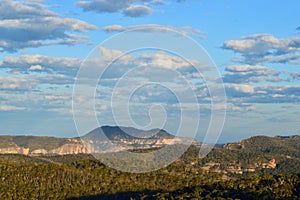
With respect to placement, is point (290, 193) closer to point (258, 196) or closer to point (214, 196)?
point (258, 196)

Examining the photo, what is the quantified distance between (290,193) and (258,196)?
10.2m

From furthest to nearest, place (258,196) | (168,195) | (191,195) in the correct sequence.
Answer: (168,195) < (191,195) < (258,196)

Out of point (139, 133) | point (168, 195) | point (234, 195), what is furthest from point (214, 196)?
point (139, 133)

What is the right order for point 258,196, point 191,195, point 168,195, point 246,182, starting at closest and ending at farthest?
point 258,196
point 191,195
point 168,195
point 246,182

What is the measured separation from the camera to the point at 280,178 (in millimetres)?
185625

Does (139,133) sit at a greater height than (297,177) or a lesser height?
greater

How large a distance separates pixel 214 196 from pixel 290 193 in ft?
73.8

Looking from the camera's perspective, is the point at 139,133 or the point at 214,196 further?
the point at 139,133

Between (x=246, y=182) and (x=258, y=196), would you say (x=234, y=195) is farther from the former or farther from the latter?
(x=246, y=182)

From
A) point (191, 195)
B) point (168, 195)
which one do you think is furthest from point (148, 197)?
point (191, 195)

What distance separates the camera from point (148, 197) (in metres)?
196

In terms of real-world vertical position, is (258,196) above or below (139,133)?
below

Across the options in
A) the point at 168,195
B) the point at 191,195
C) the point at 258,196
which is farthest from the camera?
the point at 168,195

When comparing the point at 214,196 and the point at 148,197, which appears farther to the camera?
the point at 148,197
